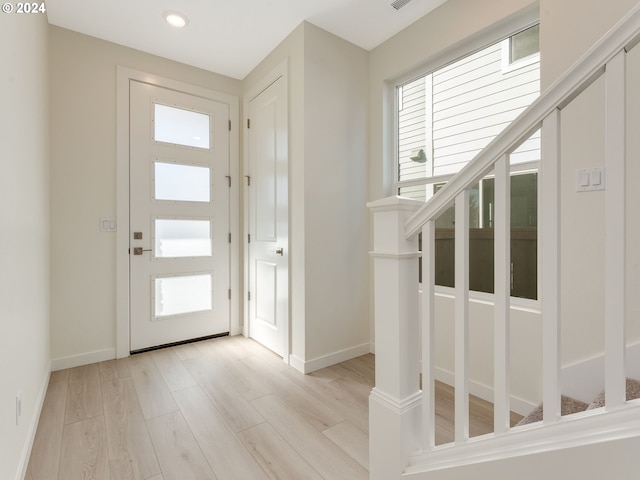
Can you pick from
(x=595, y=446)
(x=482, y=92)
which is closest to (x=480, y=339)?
(x=595, y=446)

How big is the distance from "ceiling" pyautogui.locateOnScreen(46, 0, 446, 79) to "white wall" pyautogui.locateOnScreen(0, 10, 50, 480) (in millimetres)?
376

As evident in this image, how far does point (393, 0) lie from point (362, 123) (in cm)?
90

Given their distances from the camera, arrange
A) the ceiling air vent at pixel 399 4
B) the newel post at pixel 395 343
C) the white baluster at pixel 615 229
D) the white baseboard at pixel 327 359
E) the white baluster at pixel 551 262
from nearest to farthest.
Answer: the white baluster at pixel 615 229 → the white baluster at pixel 551 262 → the newel post at pixel 395 343 → the ceiling air vent at pixel 399 4 → the white baseboard at pixel 327 359

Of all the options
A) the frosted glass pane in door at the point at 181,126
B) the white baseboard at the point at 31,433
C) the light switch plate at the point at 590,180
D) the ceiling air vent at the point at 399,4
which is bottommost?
the white baseboard at the point at 31,433

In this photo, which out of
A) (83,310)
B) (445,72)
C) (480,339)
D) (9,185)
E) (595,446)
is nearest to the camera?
(595,446)

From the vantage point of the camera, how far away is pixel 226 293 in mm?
3273

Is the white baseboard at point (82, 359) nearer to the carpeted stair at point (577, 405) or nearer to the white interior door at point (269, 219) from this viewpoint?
the white interior door at point (269, 219)

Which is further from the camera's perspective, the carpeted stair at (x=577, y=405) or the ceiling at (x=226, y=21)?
the ceiling at (x=226, y=21)

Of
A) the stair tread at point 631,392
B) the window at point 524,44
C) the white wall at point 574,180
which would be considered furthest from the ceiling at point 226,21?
the stair tread at point 631,392

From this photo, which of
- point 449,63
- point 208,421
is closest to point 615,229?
point 208,421

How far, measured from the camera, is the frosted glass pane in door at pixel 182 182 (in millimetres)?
2900

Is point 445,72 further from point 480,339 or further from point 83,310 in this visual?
point 83,310

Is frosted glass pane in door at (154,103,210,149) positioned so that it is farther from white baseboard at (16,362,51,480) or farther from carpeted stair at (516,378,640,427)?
carpeted stair at (516,378,640,427)

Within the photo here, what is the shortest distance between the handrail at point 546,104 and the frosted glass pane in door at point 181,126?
8.82 feet
